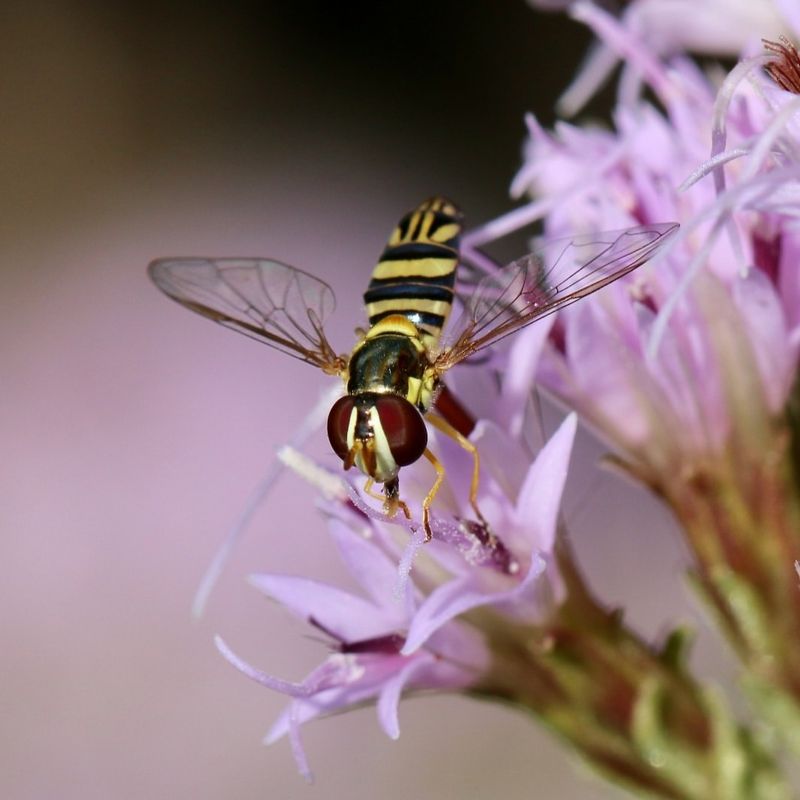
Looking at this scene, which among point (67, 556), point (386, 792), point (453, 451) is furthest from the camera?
point (67, 556)

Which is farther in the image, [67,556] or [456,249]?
[67,556]

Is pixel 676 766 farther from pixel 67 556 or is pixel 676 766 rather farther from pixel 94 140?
pixel 94 140

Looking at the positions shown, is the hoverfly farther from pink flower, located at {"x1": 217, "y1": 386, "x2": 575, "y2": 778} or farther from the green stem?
the green stem

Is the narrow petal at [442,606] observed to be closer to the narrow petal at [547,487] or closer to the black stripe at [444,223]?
the narrow petal at [547,487]

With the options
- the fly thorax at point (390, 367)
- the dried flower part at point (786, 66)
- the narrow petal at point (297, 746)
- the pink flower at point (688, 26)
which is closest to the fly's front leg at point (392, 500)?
the fly thorax at point (390, 367)

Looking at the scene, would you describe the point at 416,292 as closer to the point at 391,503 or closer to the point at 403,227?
the point at 403,227

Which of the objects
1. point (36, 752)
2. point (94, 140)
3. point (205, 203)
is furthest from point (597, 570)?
point (94, 140)
